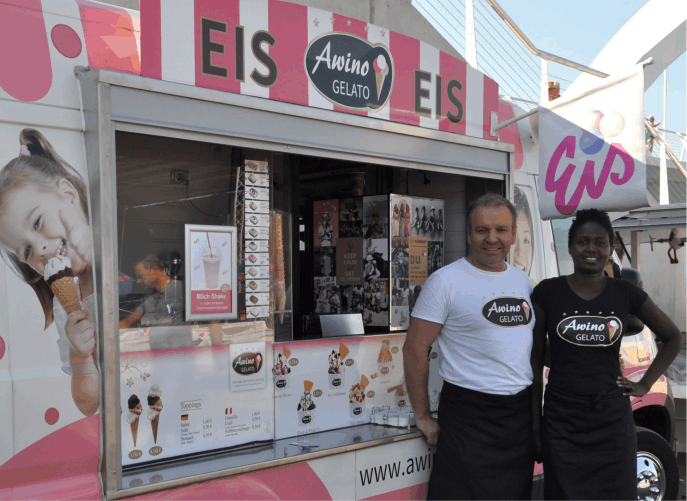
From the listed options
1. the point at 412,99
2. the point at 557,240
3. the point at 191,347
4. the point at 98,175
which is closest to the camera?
the point at 98,175

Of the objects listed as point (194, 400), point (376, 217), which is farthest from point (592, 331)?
point (376, 217)

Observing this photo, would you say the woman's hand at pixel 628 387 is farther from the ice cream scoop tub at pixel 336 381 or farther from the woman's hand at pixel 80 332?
the woman's hand at pixel 80 332

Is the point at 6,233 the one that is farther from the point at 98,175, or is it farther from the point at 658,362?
the point at 658,362

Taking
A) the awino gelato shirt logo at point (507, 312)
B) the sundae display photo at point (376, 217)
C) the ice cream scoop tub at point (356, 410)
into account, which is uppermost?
the sundae display photo at point (376, 217)

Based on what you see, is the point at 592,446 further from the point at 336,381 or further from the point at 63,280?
the point at 63,280

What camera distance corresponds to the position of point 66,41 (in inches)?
92.8

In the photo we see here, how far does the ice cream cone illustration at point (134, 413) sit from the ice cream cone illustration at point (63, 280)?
22.1 inches

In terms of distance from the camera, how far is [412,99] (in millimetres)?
3432

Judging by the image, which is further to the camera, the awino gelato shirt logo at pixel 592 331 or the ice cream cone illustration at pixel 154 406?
the awino gelato shirt logo at pixel 592 331

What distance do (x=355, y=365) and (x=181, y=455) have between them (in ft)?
3.49

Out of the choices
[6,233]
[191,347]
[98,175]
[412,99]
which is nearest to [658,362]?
[412,99]

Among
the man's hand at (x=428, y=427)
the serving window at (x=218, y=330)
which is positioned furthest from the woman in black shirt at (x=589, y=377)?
the serving window at (x=218, y=330)

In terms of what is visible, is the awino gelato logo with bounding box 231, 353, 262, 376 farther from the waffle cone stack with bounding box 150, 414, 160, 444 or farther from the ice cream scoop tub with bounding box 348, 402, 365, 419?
the ice cream scoop tub with bounding box 348, 402, 365, 419

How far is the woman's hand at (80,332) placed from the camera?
2268 millimetres
